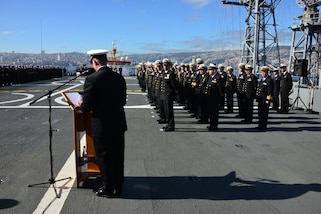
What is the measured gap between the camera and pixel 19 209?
3471mm

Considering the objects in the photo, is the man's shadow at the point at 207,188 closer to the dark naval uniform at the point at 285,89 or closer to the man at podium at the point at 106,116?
the man at podium at the point at 106,116

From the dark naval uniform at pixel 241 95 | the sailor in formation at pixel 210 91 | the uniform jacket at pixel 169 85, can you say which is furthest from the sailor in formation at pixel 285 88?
the uniform jacket at pixel 169 85

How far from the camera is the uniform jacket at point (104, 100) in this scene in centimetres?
366

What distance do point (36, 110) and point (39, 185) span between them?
7.72 meters

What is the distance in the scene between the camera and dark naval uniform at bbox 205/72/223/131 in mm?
8430

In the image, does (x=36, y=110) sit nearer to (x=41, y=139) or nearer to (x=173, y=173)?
(x=41, y=139)

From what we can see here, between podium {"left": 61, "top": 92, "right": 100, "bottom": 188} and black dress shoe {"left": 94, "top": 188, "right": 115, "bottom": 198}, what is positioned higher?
podium {"left": 61, "top": 92, "right": 100, "bottom": 188}

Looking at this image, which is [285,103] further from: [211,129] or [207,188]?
[207,188]

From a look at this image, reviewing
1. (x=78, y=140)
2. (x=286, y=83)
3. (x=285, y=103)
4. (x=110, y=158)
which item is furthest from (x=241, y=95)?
(x=110, y=158)

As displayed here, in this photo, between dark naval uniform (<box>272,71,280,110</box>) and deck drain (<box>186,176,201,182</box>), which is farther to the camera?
dark naval uniform (<box>272,71,280,110</box>)

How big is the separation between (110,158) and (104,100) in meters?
0.74

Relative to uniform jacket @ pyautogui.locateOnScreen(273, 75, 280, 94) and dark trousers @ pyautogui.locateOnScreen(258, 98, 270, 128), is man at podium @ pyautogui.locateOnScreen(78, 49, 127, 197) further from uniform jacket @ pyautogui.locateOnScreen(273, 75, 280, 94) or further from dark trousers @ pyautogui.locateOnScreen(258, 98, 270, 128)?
uniform jacket @ pyautogui.locateOnScreen(273, 75, 280, 94)

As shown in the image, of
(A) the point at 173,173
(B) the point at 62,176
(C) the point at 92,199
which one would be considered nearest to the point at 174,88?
(A) the point at 173,173

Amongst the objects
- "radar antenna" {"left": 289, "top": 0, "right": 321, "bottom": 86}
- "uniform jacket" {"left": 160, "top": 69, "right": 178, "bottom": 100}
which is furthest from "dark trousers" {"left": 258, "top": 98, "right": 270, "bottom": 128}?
"radar antenna" {"left": 289, "top": 0, "right": 321, "bottom": 86}
